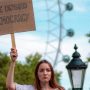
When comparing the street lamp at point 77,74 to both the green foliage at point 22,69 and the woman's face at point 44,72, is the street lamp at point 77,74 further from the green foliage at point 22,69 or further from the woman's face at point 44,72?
the green foliage at point 22,69

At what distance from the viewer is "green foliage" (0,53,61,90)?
138ft

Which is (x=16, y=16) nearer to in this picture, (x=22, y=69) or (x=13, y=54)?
(x=13, y=54)

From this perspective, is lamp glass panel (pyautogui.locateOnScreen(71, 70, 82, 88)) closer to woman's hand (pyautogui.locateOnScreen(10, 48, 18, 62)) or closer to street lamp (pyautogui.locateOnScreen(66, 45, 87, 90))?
street lamp (pyautogui.locateOnScreen(66, 45, 87, 90))

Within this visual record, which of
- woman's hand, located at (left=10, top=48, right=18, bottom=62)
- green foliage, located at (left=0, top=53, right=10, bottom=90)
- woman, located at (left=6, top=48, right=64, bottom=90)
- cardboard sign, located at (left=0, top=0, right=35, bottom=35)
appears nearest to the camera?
woman, located at (left=6, top=48, right=64, bottom=90)

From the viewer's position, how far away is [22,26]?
988cm

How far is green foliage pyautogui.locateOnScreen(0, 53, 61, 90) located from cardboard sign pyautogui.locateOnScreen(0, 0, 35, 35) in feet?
98.6

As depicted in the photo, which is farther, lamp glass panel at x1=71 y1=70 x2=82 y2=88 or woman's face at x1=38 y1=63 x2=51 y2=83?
lamp glass panel at x1=71 y1=70 x2=82 y2=88

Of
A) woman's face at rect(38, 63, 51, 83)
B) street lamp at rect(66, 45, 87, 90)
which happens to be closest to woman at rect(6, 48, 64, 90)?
woman's face at rect(38, 63, 51, 83)

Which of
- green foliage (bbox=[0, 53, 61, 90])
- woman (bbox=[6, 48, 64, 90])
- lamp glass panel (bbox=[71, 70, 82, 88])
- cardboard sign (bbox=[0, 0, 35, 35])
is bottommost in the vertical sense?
green foliage (bbox=[0, 53, 61, 90])

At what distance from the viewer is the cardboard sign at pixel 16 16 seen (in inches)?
386

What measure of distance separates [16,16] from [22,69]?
35.0 m

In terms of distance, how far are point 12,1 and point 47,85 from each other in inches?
76.3

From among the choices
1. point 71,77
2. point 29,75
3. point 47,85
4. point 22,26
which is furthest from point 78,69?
point 29,75

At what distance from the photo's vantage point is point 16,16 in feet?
32.2
